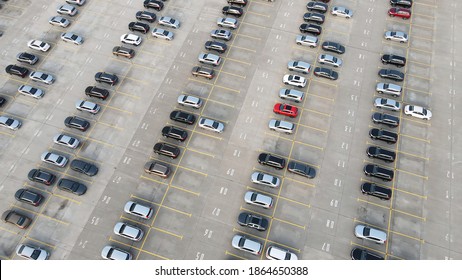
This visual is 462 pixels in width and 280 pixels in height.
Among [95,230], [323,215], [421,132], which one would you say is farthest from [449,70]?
[95,230]

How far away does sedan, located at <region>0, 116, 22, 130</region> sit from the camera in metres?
51.6

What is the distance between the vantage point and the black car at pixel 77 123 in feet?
168

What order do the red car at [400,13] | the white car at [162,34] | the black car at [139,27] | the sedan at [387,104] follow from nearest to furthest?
the sedan at [387,104], the white car at [162,34], the black car at [139,27], the red car at [400,13]

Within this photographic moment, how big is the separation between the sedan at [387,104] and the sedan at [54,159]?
46910mm

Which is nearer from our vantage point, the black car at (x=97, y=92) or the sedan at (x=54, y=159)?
the sedan at (x=54, y=159)

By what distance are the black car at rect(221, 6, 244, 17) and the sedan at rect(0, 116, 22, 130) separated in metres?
39.5

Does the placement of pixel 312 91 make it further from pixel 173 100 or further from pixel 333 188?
pixel 173 100

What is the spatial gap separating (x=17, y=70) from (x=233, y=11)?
38198mm

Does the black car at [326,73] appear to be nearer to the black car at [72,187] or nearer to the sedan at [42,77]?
the black car at [72,187]

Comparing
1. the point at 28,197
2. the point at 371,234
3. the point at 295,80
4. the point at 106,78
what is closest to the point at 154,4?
the point at 106,78

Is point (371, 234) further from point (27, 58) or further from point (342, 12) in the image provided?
point (27, 58)

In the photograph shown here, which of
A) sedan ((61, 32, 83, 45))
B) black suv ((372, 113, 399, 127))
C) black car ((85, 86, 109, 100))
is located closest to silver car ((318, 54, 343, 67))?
black suv ((372, 113, 399, 127))

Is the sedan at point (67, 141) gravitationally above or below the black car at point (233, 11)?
below

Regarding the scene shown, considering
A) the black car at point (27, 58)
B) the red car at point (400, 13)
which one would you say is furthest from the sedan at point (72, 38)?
the red car at point (400, 13)
